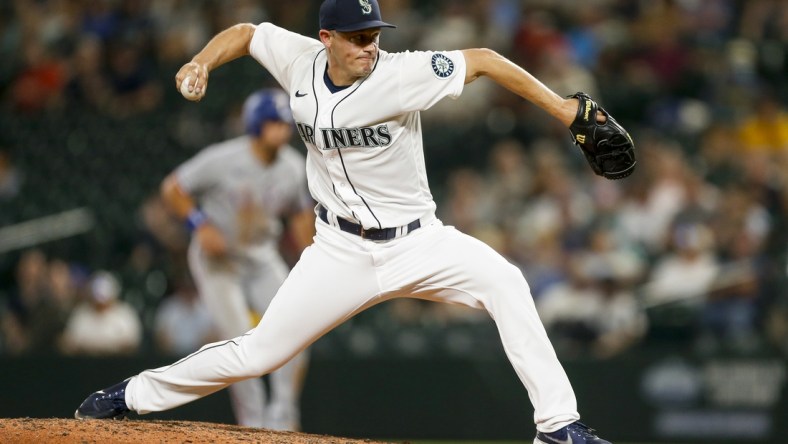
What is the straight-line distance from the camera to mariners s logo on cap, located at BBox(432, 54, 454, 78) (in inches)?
188

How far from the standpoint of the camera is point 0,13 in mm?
14055

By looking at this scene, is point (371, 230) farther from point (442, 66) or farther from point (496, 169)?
point (496, 169)

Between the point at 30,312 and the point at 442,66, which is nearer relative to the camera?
the point at 442,66

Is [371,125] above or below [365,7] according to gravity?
below

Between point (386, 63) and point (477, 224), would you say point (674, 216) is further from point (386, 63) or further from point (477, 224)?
point (386, 63)

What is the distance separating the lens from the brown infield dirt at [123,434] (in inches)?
191

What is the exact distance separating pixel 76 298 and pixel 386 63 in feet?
20.4

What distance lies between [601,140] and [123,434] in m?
2.34

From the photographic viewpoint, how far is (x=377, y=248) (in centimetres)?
493

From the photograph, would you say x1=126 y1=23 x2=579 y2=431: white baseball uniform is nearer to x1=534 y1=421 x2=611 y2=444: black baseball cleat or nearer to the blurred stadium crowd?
x1=534 y1=421 x2=611 y2=444: black baseball cleat

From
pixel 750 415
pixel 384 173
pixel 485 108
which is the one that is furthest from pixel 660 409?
pixel 384 173

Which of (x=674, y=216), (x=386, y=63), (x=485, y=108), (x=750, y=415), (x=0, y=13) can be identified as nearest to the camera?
(x=386, y=63)

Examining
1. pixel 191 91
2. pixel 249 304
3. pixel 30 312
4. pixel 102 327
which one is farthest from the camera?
pixel 30 312

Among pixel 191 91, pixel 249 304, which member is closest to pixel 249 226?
pixel 249 304
